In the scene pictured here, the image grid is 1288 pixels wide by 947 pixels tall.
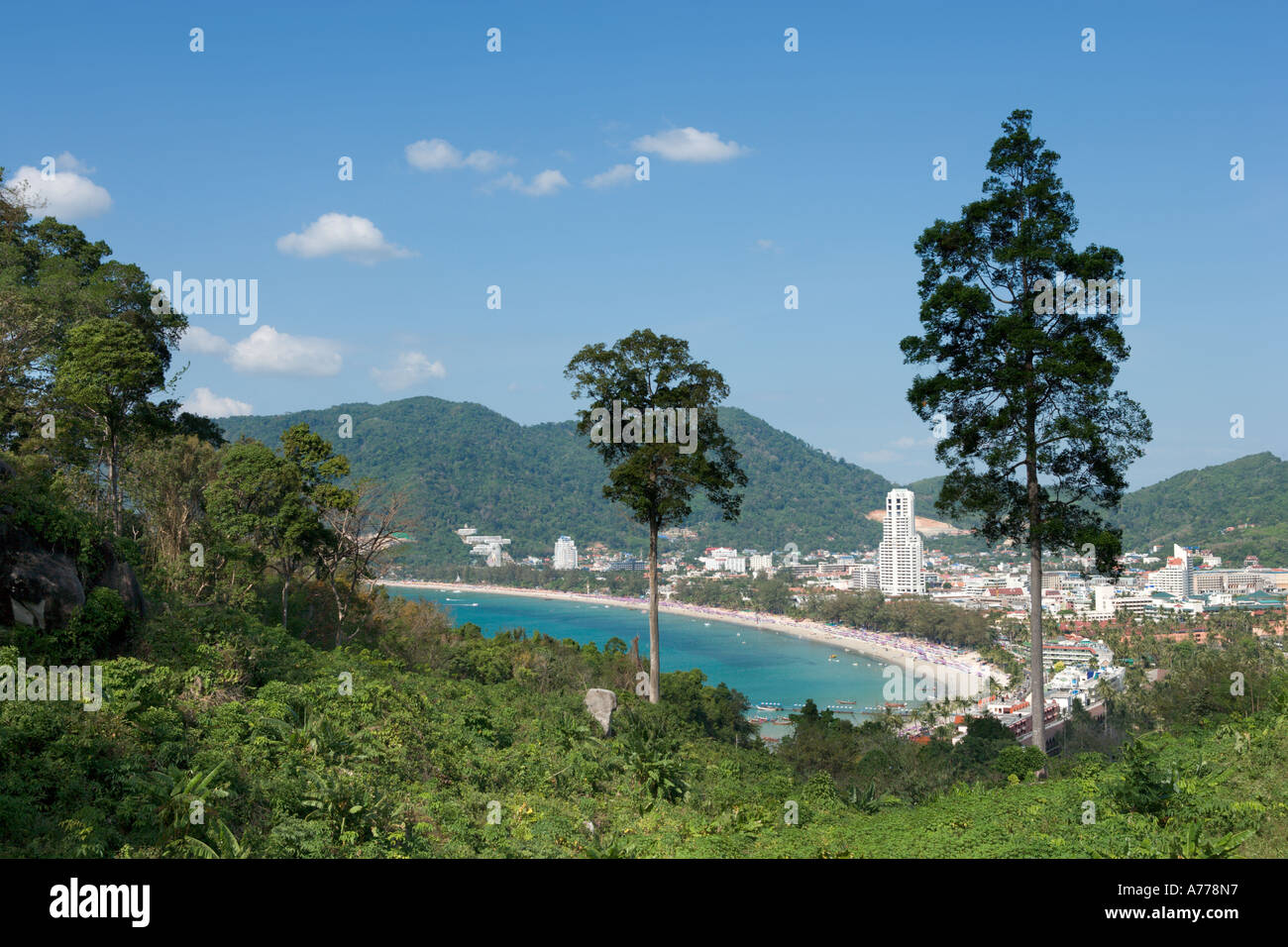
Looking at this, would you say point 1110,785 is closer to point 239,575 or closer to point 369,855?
point 369,855

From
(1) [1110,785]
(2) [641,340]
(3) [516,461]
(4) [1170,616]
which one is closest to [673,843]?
(1) [1110,785]

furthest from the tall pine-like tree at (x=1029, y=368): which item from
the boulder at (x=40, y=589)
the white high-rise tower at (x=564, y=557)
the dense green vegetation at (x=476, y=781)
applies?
the white high-rise tower at (x=564, y=557)

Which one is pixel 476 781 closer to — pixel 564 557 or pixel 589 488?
pixel 564 557

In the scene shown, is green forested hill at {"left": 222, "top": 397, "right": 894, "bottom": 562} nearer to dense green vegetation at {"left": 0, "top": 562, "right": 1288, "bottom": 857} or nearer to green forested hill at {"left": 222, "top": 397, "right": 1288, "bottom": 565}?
green forested hill at {"left": 222, "top": 397, "right": 1288, "bottom": 565}

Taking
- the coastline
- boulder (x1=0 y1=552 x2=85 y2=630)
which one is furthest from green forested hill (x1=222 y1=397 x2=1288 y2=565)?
boulder (x1=0 y1=552 x2=85 y2=630)

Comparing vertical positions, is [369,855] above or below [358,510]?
below

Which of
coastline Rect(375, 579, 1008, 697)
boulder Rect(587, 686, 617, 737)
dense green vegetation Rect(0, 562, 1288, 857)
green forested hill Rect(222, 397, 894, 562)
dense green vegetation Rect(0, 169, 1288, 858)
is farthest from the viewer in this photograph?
green forested hill Rect(222, 397, 894, 562)
